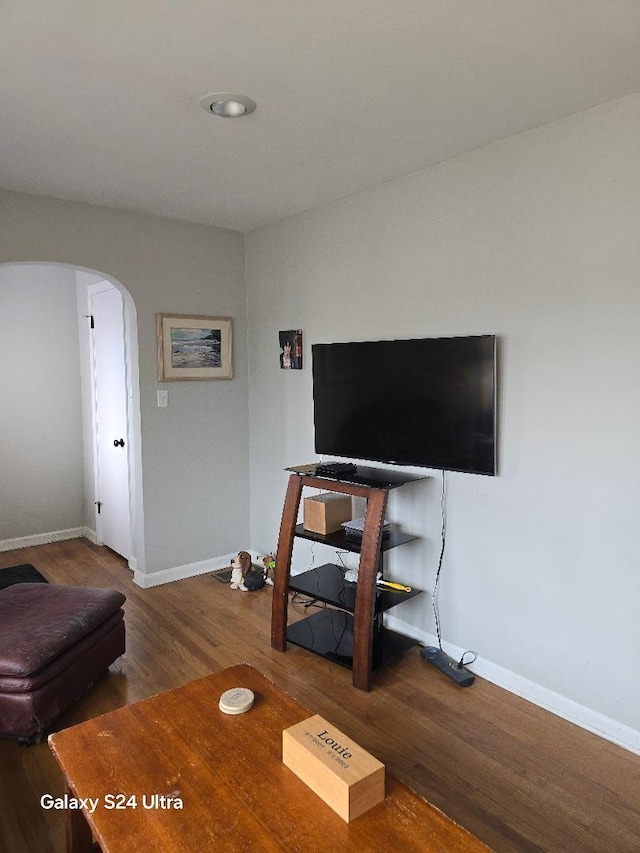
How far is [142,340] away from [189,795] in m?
2.85

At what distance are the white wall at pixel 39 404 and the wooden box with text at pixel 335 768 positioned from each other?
3.96 metres

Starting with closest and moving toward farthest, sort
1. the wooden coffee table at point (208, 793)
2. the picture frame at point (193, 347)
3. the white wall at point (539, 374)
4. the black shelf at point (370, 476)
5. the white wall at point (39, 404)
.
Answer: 1. the wooden coffee table at point (208, 793)
2. the white wall at point (539, 374)
3. the black shelf at point (370, 476)
4. the picture frame at point (193, 347)
5. the white wall at point (39, 404)

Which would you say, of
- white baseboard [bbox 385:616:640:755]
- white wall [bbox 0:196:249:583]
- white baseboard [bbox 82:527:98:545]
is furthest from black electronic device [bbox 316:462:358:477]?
white baseboard [bbox 82:527:98:545]

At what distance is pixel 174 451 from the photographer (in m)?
3.89

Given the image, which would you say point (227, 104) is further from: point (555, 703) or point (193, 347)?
point (555, 703)

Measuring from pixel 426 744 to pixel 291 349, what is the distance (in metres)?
2.35

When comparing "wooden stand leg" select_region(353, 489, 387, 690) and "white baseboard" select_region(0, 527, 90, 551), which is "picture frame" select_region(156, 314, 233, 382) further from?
"white baseboard" select_region(0, 527, 90, 551)

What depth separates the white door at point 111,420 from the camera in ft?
13.8

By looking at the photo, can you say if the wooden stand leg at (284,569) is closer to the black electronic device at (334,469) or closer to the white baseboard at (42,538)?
the black electronic device at (334,469)

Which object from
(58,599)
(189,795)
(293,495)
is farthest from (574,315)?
(58,599)

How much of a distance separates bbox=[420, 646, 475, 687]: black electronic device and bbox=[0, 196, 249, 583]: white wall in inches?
71.7

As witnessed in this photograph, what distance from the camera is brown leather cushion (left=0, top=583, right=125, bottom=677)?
2.22m

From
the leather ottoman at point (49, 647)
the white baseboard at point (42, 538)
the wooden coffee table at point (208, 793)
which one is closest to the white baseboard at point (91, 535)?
the white baseboard at point (42, 538)

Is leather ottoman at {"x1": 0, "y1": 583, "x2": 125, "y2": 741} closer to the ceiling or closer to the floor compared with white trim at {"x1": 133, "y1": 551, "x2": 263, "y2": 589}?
closer to the ceiling
